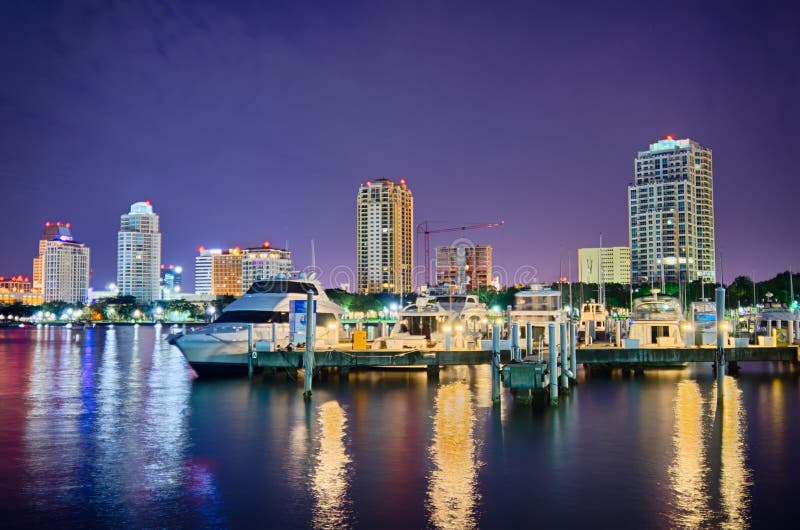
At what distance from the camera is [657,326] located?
51094mm

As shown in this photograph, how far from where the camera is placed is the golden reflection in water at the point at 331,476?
68.1 feet

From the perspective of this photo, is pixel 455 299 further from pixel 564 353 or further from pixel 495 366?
pixel 495 366

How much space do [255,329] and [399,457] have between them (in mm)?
24557

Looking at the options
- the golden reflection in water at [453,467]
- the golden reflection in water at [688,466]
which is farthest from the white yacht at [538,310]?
the golden reflection in water at [453,467]

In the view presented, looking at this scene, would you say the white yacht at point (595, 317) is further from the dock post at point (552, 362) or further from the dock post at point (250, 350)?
the dock post at point (250, 350)

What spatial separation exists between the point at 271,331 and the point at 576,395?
2100 cm

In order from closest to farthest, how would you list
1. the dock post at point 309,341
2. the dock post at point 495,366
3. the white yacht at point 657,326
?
the dock post at point 495,366
the dock post at point 309,341
the white yacht at point 657,326

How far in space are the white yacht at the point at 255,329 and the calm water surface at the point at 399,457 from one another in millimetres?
2433

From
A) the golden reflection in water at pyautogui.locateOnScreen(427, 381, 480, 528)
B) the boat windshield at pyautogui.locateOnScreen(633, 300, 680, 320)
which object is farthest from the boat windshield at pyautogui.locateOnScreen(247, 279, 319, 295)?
the boat windshield at pyautogui.locateOnScreen(633, 300, 680, 320)

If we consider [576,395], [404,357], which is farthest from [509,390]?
[404,357]

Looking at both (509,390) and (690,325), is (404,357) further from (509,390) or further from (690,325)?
(690,325)

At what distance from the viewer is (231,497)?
74.3 feet

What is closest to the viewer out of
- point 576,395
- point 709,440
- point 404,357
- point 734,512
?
point 734,512

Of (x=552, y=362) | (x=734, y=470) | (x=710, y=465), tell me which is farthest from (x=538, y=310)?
(x=734, y=470)
